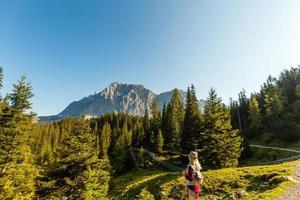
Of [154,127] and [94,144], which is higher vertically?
[154,127]

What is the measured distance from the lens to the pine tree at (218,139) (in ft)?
127

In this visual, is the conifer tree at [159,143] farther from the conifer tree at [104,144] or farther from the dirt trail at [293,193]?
the dirt trail at [293,193]

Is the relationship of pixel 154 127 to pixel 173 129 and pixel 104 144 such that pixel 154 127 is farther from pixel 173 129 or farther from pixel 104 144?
pixel 104 144

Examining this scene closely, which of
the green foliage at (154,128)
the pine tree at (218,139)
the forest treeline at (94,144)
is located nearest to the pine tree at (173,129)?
the forest treeline at (94,144)

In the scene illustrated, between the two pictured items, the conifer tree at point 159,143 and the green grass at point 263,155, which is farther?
the conifer tree at point 159,143

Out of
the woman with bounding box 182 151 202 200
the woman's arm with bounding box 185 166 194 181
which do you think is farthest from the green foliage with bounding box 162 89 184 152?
the woman's arm with bounding box 185 166 194 181

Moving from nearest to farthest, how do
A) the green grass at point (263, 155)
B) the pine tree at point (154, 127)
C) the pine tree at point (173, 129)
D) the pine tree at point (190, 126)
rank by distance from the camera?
the green grass at point (263, 155) → the pine tree at point (190, 126) → the pine tree at point (173, 129) → the pine tree at point (154, 127)

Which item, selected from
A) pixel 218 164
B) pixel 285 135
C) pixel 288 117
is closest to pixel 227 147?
pixel 218 164

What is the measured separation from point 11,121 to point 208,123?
28850 mm

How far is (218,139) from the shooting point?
3891 centimetres

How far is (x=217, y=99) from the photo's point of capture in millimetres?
41656

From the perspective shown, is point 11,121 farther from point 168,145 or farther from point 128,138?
point 128,138

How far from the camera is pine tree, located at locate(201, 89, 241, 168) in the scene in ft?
127

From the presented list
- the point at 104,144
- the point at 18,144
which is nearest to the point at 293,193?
the point at 18,144
